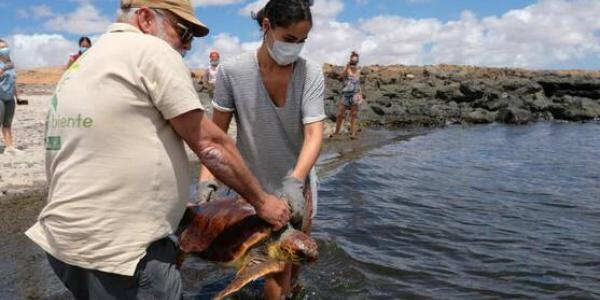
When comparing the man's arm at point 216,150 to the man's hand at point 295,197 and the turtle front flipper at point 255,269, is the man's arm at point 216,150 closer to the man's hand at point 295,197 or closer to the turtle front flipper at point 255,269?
the man's hand at point 295,197

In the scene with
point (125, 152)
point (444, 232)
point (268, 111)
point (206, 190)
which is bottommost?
point (444, 232)

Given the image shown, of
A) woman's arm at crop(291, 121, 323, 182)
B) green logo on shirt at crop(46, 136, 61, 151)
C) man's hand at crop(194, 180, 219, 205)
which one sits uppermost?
green logo on shirt at crop(46, 136, 61, 151)

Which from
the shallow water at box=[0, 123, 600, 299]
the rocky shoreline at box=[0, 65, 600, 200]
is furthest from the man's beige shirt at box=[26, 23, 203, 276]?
the rocky shoreline at box=[0, 65, 600, 200]

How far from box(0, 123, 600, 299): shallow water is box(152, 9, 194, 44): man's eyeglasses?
2397 mm

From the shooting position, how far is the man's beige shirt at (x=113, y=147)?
6.66ft

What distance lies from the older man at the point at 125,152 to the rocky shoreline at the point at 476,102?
17918 millimetres

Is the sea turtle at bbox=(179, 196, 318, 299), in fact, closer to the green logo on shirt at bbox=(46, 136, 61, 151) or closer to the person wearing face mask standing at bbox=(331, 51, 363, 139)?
the green logo on shirt at bbox=(46, 136, 61, 151)

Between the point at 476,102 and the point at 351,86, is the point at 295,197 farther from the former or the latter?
the point at 476,102

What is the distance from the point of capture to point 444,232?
677 cm

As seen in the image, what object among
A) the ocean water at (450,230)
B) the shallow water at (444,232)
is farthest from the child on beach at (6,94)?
the ocean water at (450,230)

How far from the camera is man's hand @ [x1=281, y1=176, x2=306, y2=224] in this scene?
293cm

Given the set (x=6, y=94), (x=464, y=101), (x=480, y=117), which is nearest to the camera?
(x=6, y=94)

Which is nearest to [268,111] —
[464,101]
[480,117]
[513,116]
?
[480,117]

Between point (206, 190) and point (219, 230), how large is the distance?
332 mm
